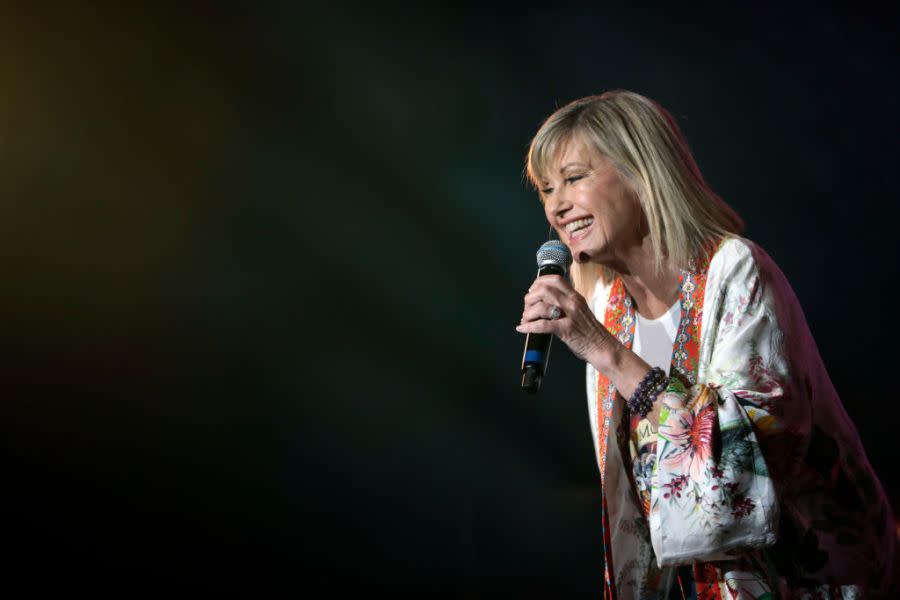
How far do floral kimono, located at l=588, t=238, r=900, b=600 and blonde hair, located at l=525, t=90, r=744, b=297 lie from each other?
65mm

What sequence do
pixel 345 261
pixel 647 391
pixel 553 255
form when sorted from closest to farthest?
1. pixel 647 391
2. pixel 553 255
3. pixel 345 261

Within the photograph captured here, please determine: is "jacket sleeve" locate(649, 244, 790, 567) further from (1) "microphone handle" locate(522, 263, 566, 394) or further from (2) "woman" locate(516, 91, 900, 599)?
(1) "microphone handle" locate(522, 263, 566, 394)

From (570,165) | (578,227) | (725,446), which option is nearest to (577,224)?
(578,227)

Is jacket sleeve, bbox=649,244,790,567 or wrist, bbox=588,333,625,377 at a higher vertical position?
wrist, bbox=588,333,625,377

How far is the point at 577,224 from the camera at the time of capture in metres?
1.28

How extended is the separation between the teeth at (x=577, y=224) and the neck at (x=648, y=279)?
A: 10 cm

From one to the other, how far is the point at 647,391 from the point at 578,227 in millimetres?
407

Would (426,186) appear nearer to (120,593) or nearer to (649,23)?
(649,23)

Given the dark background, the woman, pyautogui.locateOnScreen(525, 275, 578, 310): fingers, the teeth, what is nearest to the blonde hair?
the woman

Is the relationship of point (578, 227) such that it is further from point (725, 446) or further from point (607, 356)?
point (725, 446)

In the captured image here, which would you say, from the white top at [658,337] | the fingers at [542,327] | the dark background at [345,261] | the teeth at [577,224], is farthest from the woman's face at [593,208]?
the dark background at [345,261]

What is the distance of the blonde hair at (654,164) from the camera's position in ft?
3.93

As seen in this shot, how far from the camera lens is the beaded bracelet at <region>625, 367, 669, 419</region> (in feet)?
3.22

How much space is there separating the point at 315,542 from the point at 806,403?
170 centimetres
